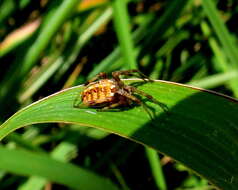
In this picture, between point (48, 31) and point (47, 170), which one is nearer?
point (47, 170)

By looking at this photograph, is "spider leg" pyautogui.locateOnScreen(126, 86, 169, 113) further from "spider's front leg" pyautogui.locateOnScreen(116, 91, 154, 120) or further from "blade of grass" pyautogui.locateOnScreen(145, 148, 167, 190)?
"blade of grass" pyautogui.locateOnScreen(145, 148, 167, 190)

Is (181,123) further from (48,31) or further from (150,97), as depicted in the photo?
(48,31)

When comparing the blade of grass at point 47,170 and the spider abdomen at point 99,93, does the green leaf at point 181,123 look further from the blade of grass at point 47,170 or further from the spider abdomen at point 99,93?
the blade of grass at point 47,170

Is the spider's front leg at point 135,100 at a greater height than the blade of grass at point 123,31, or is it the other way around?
the blade of grass at point 123,31

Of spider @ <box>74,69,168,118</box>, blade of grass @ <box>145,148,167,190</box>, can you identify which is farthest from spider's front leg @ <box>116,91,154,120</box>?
blade of grass @ <box>145,148,167,190</box>

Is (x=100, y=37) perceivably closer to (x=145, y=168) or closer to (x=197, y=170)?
(x=145, y=168)

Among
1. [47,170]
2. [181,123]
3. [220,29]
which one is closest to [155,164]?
[181,123]

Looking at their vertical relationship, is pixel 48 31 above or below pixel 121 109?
above

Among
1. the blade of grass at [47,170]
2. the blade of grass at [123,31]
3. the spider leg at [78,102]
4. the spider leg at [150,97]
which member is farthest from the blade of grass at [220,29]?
the blade of grass at [47,170]
